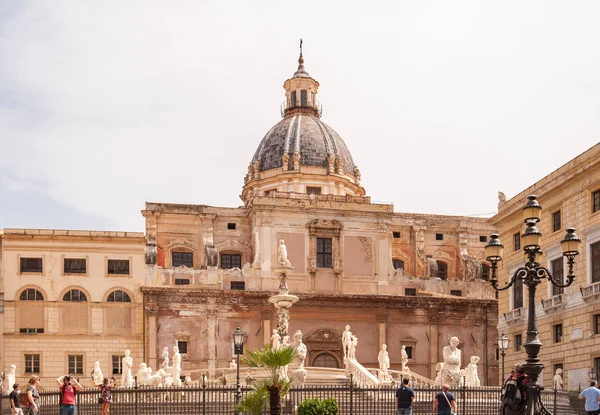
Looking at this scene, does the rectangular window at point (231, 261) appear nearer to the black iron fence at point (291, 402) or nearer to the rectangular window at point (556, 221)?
the rectangular window at point (556, 221)

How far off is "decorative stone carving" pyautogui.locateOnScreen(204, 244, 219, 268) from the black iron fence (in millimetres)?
25276

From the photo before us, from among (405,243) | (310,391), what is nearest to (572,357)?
(310,391)

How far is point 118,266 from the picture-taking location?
161 ft

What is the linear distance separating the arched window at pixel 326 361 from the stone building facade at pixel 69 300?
9.37 m

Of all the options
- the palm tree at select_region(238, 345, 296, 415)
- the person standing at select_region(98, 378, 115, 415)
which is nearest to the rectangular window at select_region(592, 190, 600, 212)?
the palm tree at select_region(238, 345, 296, 415)

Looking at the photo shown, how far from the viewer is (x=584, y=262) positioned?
110ft

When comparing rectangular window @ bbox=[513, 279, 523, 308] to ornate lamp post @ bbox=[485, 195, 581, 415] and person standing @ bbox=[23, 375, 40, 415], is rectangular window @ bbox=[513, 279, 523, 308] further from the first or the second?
person standing @ bbox=[23, 375, 40, 415]

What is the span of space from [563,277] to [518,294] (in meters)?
3.85

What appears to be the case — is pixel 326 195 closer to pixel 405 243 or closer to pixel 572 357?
pixel 405 243

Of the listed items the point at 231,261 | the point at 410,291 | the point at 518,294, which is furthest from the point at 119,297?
the point at 518,294

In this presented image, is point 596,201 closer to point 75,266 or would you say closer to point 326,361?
point 326,361

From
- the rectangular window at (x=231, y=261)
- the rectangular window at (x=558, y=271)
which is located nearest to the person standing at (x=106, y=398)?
the rectangular window at (x=558, y=271)

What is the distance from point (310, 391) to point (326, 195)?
30.4 m

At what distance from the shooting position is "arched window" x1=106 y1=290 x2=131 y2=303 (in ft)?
160
